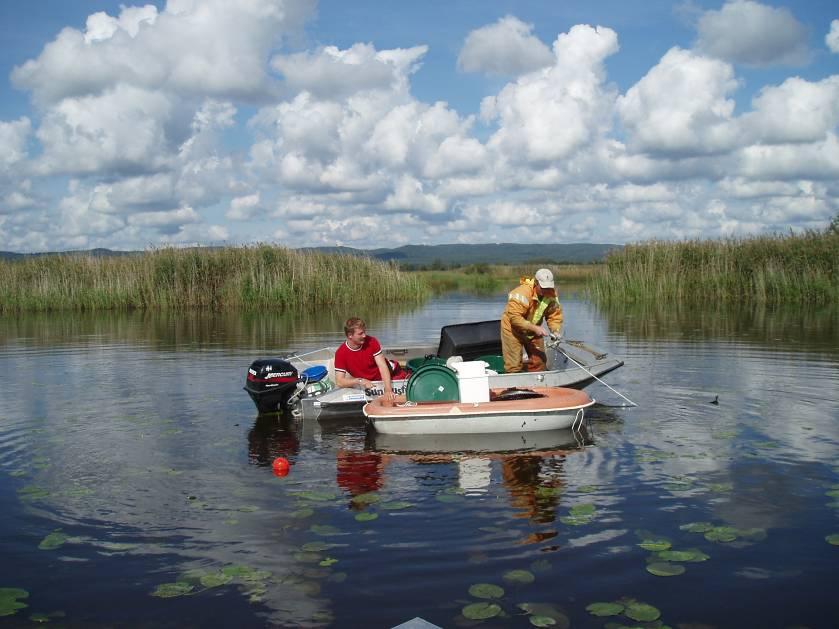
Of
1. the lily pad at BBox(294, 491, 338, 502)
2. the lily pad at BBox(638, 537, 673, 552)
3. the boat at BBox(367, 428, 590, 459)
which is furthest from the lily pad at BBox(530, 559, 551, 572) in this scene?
the boat at BBox(367, 428, 590, 459)

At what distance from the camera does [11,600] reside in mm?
4996

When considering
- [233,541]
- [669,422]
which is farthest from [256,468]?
[669,422]

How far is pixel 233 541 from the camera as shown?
592 cm

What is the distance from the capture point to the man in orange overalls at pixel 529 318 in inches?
426

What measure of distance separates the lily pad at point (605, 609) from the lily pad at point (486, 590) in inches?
22.4

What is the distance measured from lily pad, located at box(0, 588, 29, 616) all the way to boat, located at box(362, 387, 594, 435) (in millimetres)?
4441

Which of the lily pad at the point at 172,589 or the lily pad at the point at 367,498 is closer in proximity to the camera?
the lily pad at the point at 172,589

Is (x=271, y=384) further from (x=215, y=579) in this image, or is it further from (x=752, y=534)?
(x=752, y=534)

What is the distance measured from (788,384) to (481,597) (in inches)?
354

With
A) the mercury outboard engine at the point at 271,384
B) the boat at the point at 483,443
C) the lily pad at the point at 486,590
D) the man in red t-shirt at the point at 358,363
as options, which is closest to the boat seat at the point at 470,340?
the man in red t-shirt at the point at 358,363

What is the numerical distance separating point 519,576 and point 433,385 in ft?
14.0

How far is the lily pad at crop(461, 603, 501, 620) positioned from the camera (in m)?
4.66

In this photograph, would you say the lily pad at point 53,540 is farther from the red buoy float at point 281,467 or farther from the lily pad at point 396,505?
the lily pad at point 396,505

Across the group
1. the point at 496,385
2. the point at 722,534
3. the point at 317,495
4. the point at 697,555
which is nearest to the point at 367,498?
the point at 317,495
